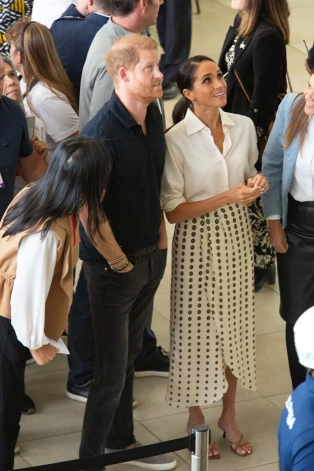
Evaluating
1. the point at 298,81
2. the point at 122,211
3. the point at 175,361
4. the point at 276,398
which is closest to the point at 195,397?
the point at 175,361

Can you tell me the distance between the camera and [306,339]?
8.23 ft

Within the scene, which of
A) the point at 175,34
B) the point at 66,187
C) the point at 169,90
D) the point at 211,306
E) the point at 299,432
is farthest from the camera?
the point at 175,34

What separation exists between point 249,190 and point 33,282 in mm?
983

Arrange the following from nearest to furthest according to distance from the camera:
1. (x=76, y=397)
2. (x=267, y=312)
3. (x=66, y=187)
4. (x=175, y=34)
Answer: (x=66, y=187) → (x=76, y=397) → (x=267, y=312) → (x=175, y=34)

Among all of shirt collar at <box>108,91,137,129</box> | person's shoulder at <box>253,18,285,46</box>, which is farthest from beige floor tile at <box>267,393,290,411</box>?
person's shoulder at <box>253,18,285,46</box>

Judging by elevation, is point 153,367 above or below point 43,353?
below

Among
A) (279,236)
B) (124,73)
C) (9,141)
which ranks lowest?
(279,236)

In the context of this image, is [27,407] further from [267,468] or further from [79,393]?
[267,468]

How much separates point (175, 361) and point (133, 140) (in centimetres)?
109

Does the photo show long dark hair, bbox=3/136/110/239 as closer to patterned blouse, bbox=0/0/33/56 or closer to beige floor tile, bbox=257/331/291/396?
beige floor tile, bbox=257/331/291/396

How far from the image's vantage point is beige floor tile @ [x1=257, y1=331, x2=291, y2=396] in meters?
4.70

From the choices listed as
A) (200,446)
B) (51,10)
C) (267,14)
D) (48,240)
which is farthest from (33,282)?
(51,10)

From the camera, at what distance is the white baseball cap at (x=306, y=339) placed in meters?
2.49

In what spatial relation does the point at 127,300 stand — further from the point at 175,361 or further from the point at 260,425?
the point at 260,425
